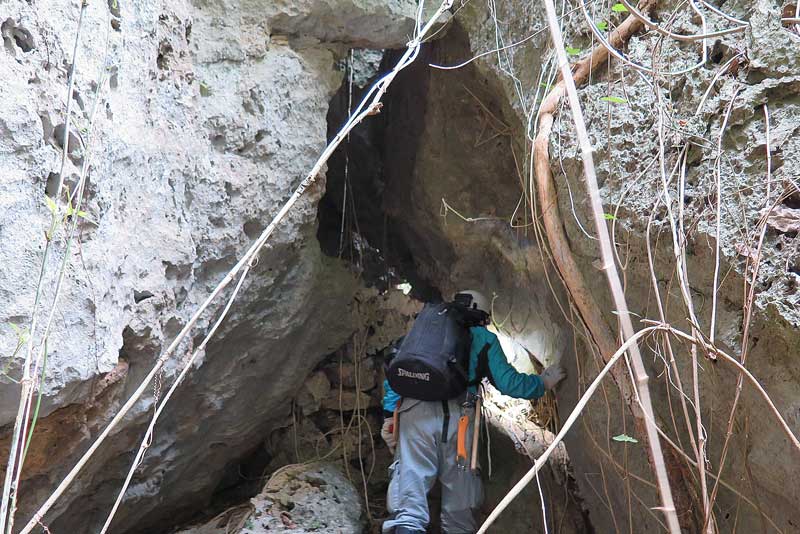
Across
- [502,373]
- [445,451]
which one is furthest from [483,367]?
[445,451]

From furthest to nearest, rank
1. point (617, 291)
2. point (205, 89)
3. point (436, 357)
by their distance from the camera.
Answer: point (436, 357) → point (205, 89) → point (617, 291)

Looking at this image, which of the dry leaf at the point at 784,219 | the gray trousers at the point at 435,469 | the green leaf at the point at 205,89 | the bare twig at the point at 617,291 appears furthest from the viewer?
the gray trousers at the point at 435,469

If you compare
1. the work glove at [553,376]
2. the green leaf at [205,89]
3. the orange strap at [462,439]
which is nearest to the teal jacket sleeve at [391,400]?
the orange strap at [462,439]

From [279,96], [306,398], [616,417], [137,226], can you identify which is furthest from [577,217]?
[306,398]

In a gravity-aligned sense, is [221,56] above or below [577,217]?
above

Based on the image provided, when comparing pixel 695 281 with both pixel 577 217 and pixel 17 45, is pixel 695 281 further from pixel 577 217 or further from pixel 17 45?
pixel 17 45

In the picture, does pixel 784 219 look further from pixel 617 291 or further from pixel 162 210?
pixel 162 210

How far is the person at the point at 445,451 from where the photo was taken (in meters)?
3.31

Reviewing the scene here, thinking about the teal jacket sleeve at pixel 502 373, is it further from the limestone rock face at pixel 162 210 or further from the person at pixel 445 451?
the limestone rock face at pixel 162 210

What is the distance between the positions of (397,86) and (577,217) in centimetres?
204

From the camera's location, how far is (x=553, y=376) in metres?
3.43

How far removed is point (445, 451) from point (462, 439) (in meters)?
0.14

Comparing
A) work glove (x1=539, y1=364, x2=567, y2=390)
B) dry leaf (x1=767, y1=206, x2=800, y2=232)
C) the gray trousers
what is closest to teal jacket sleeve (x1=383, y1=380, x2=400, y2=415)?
the gray trousers

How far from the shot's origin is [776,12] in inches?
75.3
